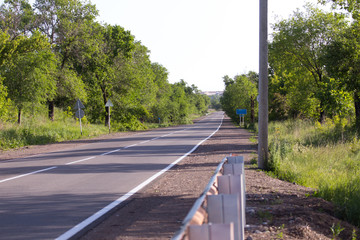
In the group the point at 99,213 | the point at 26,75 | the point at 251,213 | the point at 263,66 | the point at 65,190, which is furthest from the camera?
the point at 26,75

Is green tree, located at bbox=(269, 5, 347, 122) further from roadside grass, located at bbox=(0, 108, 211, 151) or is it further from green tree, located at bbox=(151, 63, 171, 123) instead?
green tree, located at bbox=(151, 63, 171, 123)

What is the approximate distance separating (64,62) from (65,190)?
89.9 ft

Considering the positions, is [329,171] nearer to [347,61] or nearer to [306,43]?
[347,61]

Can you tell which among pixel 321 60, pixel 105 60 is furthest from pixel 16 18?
pixel 321 60

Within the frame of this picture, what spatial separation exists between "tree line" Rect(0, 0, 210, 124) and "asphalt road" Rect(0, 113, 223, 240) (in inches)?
504

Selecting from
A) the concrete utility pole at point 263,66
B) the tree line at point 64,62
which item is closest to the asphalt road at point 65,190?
the concrete utility pole at point 263,66

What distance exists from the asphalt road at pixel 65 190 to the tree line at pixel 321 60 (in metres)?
11.0

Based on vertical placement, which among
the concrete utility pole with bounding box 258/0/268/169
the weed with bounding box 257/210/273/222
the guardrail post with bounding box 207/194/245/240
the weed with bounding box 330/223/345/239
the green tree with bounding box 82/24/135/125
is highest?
the green tree with bounding box 82/24/135/125

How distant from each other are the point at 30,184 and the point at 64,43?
1007 inches

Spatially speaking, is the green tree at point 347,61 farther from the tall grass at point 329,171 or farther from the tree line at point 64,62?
the tree line at point 64,62

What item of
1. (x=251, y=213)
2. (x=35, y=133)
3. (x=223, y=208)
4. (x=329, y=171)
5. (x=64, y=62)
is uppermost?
(x=64, y=62)

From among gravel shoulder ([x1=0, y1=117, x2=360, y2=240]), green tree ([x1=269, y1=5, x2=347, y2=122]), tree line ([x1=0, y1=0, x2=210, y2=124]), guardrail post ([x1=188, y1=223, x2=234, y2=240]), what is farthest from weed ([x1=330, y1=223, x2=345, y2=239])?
green tree ([x1=269, y1=5, x2=347, y2=122])

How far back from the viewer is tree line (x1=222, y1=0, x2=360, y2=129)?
1852 centimetres

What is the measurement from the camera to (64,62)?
33156 mm
